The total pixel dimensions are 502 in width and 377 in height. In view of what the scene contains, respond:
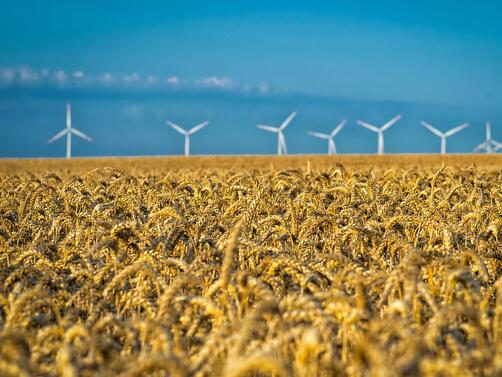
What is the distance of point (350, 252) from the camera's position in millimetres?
7617

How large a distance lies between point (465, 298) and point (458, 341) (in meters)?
0.41

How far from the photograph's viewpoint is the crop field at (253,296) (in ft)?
11.8

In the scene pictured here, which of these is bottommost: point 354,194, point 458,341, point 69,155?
point 458,341

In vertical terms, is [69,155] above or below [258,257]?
above

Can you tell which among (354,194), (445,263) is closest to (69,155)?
(354,194)

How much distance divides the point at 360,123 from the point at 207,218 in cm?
6680

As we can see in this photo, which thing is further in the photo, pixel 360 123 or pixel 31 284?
pixel 360 123

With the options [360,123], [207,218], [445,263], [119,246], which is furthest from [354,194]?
[360,123]

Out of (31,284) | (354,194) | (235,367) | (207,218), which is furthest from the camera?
(354,194)

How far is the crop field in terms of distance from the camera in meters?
3.60

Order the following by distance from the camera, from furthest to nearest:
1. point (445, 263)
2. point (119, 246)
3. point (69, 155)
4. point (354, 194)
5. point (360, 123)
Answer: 1. point (69, 155)
2. point (360, 123)
3. point (354, 194)
4. point (119, 246)
5. point (445, 263)

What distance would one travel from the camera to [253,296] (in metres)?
5.78

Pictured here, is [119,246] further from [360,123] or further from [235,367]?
[360,123]

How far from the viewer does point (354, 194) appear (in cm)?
1184
